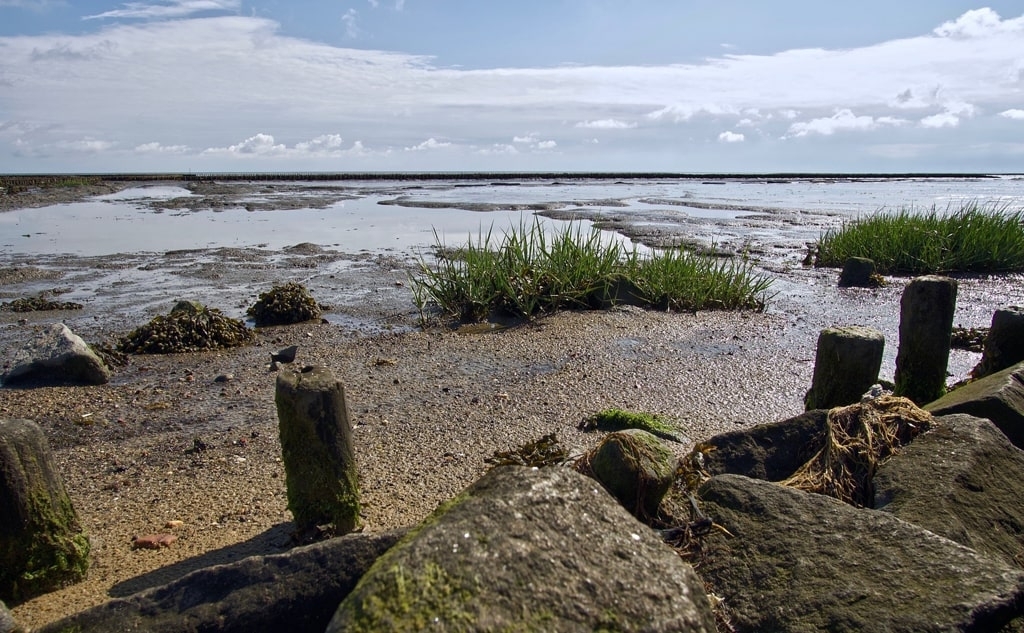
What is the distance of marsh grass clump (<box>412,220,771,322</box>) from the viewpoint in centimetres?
885

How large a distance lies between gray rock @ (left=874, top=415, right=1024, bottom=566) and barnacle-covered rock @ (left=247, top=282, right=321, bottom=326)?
272 inches

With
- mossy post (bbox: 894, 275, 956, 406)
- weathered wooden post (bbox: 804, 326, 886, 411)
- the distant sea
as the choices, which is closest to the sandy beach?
weathered wooden post (bbox: 804, 326, 886, 411)

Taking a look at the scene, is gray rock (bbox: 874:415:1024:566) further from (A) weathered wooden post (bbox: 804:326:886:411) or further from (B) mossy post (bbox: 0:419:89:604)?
(B) mossy post (bbox: 0:419:89:604)

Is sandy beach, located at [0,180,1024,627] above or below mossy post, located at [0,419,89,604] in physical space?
below

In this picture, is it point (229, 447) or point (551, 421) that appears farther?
point (551, 421)

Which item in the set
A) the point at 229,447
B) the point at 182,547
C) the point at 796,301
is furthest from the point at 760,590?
the point at 796,301

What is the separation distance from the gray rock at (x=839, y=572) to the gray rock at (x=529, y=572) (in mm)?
709

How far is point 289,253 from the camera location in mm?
15414

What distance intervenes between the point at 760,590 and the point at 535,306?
6387mm

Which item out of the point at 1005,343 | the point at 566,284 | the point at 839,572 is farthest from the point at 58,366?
the point at 1005,343

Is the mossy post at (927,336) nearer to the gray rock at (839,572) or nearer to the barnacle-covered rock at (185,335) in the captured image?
the gray rock at (839,572)

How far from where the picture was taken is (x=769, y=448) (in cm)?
390

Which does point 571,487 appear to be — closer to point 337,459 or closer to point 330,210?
point 337,459

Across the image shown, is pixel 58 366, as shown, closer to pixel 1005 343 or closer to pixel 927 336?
pixel 927 336
